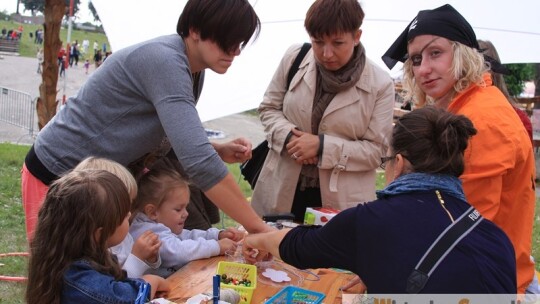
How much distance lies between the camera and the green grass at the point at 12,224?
4512 millimetres

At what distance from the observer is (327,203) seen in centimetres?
303

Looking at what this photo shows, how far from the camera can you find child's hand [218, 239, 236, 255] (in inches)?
103

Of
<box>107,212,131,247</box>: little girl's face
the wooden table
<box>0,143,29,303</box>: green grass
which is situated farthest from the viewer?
<box>0,143,29,303</box>: green grass

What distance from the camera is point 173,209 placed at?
8.52 feet

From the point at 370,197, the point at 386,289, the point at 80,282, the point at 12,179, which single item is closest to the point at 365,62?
the point at 370,197

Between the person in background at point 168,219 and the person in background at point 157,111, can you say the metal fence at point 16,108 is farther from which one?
the person in background at point 157,111

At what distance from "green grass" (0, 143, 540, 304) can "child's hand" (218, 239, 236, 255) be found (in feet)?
4.30

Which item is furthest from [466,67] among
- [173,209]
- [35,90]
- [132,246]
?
[35,90]

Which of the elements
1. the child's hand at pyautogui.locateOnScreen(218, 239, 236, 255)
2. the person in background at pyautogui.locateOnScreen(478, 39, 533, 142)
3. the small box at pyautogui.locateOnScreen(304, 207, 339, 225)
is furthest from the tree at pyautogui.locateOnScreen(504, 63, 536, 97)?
the child's hand at pyautogui.locateOnScreen(218, 239, 236, 255)

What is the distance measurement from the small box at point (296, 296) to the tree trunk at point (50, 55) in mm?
5247

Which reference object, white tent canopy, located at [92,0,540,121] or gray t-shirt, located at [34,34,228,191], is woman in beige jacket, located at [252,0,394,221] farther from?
white tent canopy, located at [92,0,540,121]

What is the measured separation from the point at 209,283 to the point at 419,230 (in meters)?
0.95

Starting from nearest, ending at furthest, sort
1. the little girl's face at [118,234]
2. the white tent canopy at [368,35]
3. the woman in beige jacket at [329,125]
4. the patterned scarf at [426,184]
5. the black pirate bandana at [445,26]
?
the patterned scarf at [426,184] → the little girl's face at [118,234] → the black pirate bandana at [445,26] → the woman in beige jacket at [329,125] → the white tent canopy at [368,35]

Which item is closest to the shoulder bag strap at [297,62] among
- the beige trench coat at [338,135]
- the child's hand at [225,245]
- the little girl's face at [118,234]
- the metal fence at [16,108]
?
the beige trench coat at [338,135]
